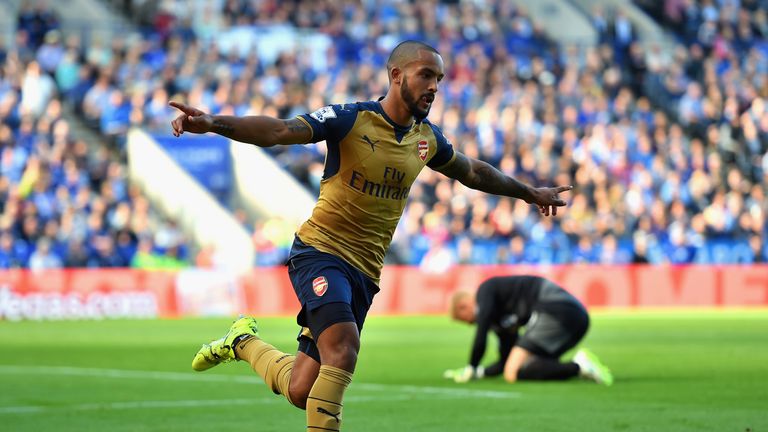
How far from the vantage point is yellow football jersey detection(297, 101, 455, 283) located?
7855 millimetres

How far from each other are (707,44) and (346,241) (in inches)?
1226

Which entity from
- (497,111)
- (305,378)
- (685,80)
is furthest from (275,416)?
(685,80)

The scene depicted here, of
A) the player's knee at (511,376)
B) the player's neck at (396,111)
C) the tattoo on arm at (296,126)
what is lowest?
the player's knee at (511,376)

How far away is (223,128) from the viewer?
7145 mm

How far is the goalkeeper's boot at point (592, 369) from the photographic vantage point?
1343 centimetres

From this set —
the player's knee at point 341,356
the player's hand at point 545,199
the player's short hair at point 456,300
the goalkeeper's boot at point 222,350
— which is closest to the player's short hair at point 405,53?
the player's hand at point 545,199

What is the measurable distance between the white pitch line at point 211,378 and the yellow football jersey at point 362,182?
4581 mm

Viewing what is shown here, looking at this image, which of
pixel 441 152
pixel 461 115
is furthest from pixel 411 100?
pixel 461 115

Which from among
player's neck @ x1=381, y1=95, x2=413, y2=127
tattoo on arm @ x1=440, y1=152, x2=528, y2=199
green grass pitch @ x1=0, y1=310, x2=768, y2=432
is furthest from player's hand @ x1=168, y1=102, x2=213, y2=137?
green grass pitch @ x1=0, y1=310, x2=768, y2=432

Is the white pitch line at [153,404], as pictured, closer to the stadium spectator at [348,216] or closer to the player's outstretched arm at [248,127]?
the stadium spectator at [348,216]

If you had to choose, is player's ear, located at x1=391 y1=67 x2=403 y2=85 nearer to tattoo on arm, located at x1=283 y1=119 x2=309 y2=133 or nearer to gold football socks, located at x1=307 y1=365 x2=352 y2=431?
tattoo on arm, located at x1=283 y1=119 x2=309 y2=133

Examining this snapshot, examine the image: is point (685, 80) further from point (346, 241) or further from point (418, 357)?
point (346, 241)

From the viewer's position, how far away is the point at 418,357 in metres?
17.4

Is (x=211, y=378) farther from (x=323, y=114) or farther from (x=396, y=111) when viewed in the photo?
(x=323, y=114)
